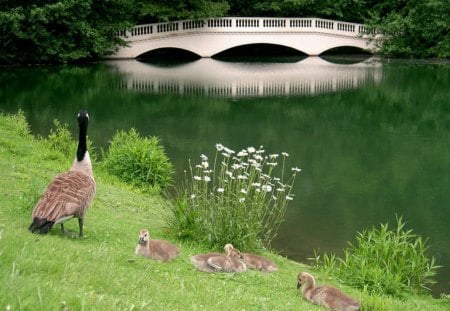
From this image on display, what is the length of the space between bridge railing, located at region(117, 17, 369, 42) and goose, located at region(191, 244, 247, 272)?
3149cm

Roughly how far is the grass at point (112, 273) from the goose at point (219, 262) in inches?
3.2

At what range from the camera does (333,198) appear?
40.7ft

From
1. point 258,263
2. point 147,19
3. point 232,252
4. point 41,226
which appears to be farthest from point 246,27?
point 41,226

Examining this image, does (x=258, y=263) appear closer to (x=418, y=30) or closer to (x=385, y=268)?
(x=385, y=268)

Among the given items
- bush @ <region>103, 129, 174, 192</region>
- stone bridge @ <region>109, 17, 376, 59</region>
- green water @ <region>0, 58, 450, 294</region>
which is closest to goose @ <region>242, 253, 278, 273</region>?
green water @ <region>0, 58, 450, 294</region>

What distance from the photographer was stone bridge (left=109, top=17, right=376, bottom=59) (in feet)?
124

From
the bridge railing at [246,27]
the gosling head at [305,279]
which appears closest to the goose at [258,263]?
the gosling head at [305,279]

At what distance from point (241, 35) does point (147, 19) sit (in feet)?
18.1

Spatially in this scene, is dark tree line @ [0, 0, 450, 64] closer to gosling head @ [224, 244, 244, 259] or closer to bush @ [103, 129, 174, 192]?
bush @ [103, 129, 174, 192]

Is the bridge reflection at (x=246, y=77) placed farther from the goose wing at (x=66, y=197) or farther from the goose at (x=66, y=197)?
the goose wing at (x=66, y=197)

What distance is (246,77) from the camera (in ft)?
100

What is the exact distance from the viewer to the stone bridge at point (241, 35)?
3772 cm

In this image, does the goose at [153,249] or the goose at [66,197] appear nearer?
the goose at [66,197]

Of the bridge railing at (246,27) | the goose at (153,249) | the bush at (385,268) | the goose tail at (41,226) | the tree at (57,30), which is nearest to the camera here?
the goose tail at (41,226)
